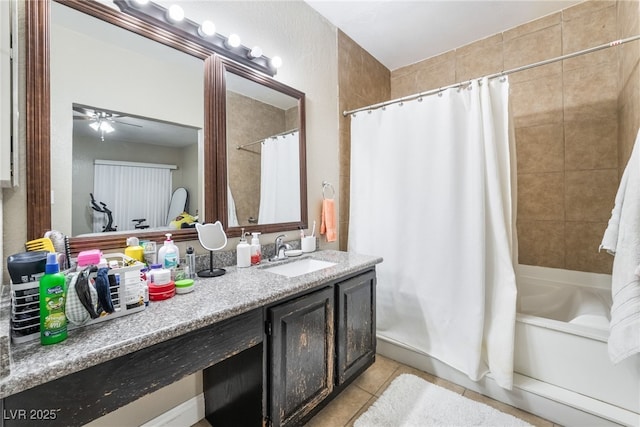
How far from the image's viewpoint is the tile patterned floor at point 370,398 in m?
1.47

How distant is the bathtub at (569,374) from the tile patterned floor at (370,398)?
0.04m

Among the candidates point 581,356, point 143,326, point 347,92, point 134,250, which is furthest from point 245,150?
point 581,356

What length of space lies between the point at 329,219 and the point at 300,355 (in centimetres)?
109

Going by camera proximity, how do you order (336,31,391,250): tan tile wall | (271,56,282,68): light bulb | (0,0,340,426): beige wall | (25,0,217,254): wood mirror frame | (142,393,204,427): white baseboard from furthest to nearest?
1. (336,31,391,250): tan tile wall
2. (271,56,282,68): light bulb
3. (142,393,204,427): white baseboard
4. (0,0,340,426): beige wall
5. (25,0,217,254): wood mirror frame

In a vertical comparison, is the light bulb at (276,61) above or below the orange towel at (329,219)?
above

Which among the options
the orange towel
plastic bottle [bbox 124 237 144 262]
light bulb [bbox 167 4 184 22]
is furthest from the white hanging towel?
light bulb [bbox 167 4 184 22]

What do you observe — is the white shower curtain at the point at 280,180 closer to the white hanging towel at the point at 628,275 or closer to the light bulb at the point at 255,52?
the light bulb at the point at 255,52

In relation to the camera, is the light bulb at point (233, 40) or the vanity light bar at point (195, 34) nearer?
the vanity light bar at point (195, 34)

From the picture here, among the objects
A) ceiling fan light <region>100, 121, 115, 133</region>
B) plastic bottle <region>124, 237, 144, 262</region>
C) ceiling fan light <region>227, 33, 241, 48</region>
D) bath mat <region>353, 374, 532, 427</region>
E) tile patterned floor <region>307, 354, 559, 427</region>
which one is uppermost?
ceiling fan light <region>227, 33, 241, 48</region>

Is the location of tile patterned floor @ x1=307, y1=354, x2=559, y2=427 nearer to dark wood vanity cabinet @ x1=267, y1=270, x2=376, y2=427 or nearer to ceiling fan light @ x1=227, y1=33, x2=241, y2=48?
dark wood vanity cabinet @ x1=267, y1=270, x2=376, y2=427

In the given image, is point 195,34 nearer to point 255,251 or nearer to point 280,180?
point 280,180

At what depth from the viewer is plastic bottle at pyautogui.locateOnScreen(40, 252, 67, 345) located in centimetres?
67

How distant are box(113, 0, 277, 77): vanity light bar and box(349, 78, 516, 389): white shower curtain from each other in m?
→ 0.93

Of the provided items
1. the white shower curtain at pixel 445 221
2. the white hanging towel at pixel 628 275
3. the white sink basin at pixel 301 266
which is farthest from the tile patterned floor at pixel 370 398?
the white sink basin at pixel 301 266
